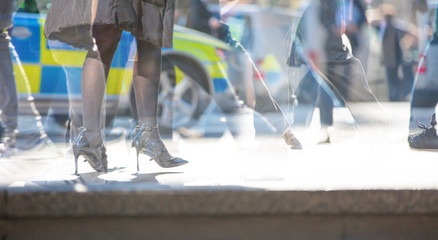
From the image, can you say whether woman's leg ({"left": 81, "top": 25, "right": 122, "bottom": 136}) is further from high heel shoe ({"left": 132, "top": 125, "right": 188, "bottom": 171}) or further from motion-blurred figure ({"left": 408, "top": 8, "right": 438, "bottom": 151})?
motion-blurred figure ({"left": 408, "top": 8, "right": 438, "bottom": 151})

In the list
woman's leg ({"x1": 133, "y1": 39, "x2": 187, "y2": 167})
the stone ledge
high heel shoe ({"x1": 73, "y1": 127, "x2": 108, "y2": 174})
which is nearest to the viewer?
the stone ledge

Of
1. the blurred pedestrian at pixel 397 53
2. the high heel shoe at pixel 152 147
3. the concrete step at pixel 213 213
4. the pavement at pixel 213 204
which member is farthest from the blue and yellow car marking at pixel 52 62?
the blurred pedestrian at pixel 397 53

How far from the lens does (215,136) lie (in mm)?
2998

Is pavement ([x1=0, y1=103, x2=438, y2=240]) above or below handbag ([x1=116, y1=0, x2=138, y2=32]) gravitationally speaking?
below

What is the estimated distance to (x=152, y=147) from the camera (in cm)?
289

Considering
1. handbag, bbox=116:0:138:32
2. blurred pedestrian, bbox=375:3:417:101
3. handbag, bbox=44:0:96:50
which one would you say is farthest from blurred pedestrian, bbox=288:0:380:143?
handbag, bbox=44:0:96:50

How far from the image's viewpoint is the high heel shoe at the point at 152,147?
9.42 feet

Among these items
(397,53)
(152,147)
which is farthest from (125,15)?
(397,53)

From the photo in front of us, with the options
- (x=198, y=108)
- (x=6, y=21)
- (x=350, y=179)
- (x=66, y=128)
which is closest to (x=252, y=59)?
(x=198, y=108)

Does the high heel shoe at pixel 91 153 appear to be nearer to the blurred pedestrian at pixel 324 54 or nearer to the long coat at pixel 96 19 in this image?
the long coat at pixel 96 19

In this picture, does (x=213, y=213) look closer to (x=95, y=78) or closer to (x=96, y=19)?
(x=95, y=78)

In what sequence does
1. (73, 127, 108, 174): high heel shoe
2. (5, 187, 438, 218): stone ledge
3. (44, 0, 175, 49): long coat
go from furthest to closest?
(73, 127, 108, 174): high heel shoe → (44, 0, 175, 49): long coat → (5, 187, 438, 218): stone ledge

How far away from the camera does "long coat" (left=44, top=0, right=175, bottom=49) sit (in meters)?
2.66

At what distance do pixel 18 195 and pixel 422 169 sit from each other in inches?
70.0
